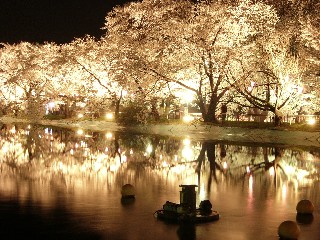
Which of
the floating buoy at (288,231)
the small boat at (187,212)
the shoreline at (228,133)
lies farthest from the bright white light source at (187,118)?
the floating buoy at (288,231)

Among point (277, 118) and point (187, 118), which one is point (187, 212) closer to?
point (277, 118)

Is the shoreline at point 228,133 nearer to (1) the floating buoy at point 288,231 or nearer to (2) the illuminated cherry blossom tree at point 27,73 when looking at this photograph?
(2) the illuminated cherry blossom tree at point 27,73

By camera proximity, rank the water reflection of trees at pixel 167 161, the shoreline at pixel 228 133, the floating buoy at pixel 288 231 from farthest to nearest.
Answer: the shoreline at pixel 228 133 → the water reflection of trees at pixel 167 161 → the floating buoy at pixel 288 231

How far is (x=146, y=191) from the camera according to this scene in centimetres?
1424

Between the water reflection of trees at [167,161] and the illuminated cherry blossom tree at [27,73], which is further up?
the illuminated cherry blossom tree at [27,73]

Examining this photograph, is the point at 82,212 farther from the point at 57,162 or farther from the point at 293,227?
the point at 57,162

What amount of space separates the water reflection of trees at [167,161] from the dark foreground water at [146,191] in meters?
0.04

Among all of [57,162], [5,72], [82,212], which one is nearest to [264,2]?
[57,162]

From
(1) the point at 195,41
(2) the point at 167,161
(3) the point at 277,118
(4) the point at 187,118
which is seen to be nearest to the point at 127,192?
(2) the point at 167,161

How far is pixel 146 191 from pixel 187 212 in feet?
12.7

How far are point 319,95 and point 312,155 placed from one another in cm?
1155

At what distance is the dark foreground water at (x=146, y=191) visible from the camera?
9.84 metres

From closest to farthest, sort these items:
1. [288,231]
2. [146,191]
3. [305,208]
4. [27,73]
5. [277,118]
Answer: [288,231] < [305,208] < [146,191] < [277,118] < [27,73]

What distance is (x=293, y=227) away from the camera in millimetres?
9281
